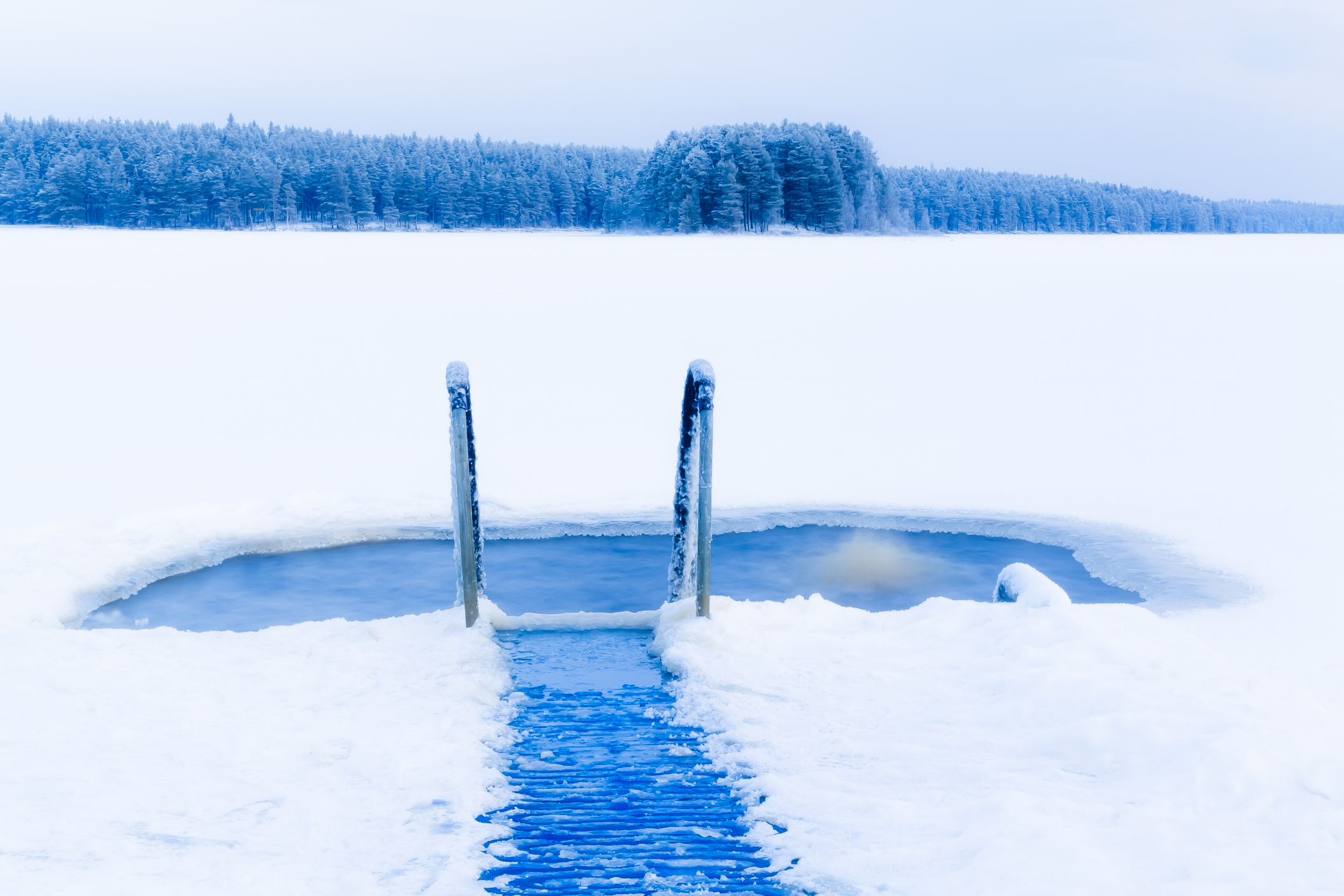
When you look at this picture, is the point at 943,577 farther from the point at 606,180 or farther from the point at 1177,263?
the point at 606,180

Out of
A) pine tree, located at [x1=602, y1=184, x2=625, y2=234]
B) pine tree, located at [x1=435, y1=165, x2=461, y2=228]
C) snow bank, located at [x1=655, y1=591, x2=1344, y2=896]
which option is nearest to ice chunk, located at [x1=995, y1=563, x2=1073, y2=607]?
snow bank, located at [x1=655, y1=591, x2=1344, y2=896]

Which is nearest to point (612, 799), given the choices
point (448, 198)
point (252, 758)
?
point (252, 758)

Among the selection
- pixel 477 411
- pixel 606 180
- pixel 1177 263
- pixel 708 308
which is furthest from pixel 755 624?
pixel 606 180

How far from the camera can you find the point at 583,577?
314 inches

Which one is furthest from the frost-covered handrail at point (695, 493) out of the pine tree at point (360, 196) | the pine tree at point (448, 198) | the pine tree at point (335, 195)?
the pine tree at point (448, 198)

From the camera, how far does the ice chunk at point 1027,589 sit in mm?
5836

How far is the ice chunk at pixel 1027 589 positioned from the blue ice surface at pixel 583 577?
1.18 metres

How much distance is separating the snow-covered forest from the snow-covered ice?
52.3m

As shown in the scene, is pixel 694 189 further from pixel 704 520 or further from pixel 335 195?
pixel 704 520

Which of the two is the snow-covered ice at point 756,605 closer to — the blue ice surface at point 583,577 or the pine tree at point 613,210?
the blue ice surface at point 583,577

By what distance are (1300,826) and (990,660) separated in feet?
5.93

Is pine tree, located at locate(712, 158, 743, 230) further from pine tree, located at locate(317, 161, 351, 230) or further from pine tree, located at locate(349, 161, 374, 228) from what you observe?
pine tree, located at locate(317, 161, 351, 230)

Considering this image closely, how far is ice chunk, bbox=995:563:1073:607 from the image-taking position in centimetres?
584

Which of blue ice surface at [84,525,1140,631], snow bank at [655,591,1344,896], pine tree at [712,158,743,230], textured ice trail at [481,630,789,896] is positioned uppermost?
pine tree at [712,158,743,230]
